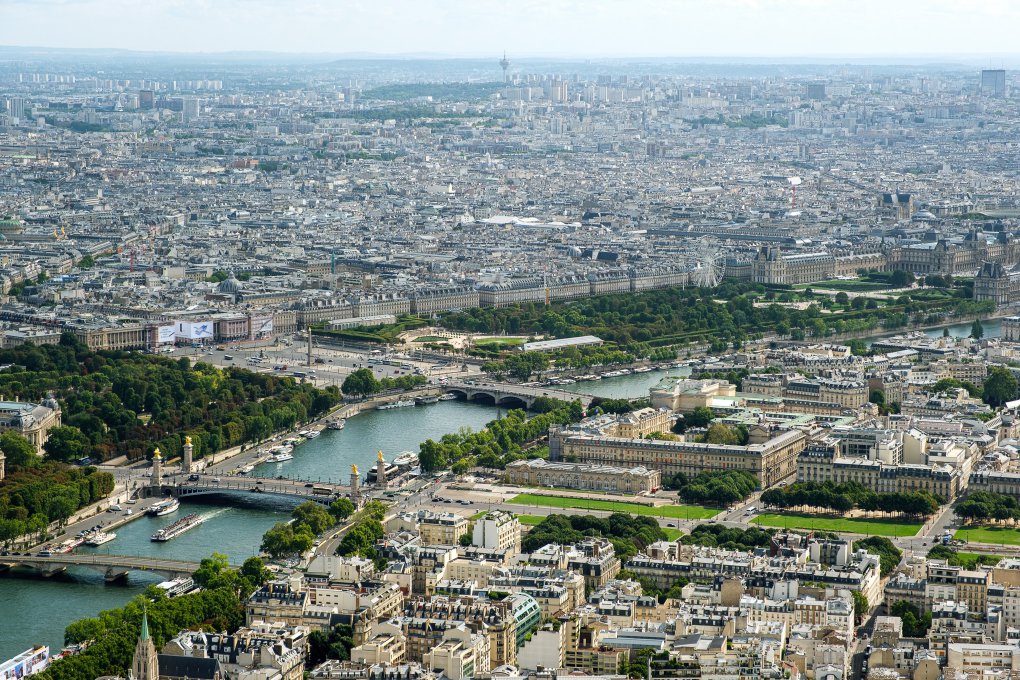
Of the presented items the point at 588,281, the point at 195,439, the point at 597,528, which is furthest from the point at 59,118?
the point at 597,528

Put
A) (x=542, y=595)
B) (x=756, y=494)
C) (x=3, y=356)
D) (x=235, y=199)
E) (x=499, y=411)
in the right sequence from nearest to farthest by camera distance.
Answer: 1. (x=542, y=595)
2. (x=756, y=494)
3. (x=499, y=411)
4. (x=3, y=356)
5. (x=235, y=199)

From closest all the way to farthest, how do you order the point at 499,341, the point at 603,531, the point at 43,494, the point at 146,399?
the point at 603,531 → the point at 43,494 → the point at 146,399 → the point at 499,341

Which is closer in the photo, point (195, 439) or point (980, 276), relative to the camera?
point (195, 439)

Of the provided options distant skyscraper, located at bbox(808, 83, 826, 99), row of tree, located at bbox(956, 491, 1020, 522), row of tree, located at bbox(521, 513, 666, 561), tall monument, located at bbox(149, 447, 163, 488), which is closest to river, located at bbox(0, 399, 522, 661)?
tall monument, located at bbox(149, 447, 163, 488)

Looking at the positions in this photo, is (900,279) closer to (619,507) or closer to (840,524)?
(619,507)

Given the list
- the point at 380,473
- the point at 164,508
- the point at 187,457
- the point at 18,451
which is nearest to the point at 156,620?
the point at 164,508

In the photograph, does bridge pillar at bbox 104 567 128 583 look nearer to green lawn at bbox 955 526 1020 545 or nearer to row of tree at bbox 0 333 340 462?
row of tree at bbox 0 333 340 462

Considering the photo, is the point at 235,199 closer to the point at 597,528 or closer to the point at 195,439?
the point at 195,439

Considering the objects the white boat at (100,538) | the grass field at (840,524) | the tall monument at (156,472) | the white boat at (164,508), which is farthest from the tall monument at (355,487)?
the grass field at (840,524)
